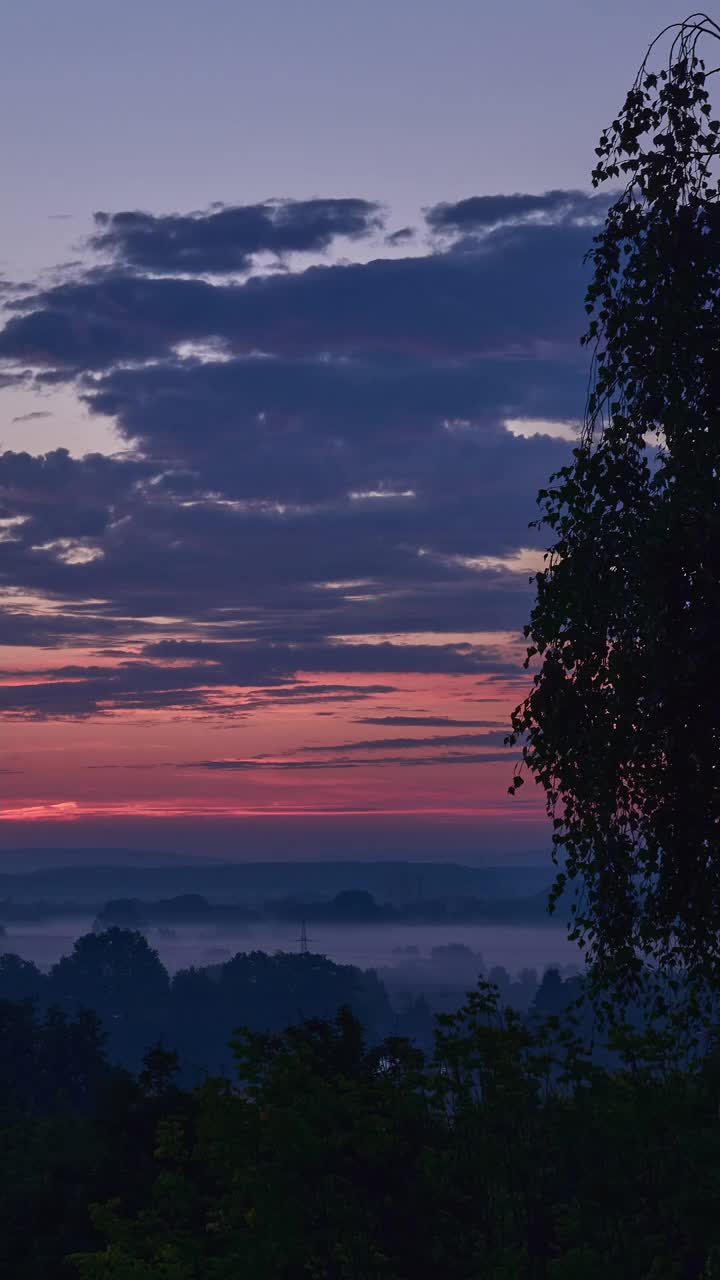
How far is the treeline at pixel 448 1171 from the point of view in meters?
11.7

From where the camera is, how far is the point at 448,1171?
12.7m

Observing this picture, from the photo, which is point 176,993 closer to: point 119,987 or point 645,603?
point 119,987

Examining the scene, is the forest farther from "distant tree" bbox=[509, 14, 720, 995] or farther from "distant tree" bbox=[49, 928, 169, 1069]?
"distant tree" bbox=[49, 928, 169, 1069]

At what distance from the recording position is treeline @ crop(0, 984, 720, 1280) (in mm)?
11656

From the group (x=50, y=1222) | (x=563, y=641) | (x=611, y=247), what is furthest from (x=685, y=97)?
(x=50, y=1222)

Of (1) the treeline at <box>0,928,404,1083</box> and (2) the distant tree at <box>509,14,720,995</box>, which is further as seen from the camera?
(1) the treeline at <box>0,928,404,1083</box>

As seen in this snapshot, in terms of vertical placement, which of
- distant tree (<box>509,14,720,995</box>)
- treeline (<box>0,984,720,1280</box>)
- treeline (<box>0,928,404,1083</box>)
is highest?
distant tree (<box>509,14,720,995</box>)

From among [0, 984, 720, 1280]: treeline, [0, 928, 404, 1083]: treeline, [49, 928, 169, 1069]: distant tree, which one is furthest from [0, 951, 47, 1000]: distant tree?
[0, 984, 720, 1280]: treeline

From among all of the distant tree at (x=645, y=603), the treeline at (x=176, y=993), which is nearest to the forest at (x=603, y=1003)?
the distant tree at (x=645, y=603)

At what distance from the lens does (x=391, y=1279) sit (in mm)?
12141

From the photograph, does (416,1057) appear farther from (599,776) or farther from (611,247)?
(611,247)

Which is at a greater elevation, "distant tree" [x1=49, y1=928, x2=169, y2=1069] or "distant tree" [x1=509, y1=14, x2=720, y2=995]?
"distant tree" [x1=509, y1=14, x2=720, y2=995]

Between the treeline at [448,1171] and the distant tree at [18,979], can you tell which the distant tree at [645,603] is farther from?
the distant tree at [18,979]

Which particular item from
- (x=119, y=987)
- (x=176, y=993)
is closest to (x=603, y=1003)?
(x=119, y=987)
